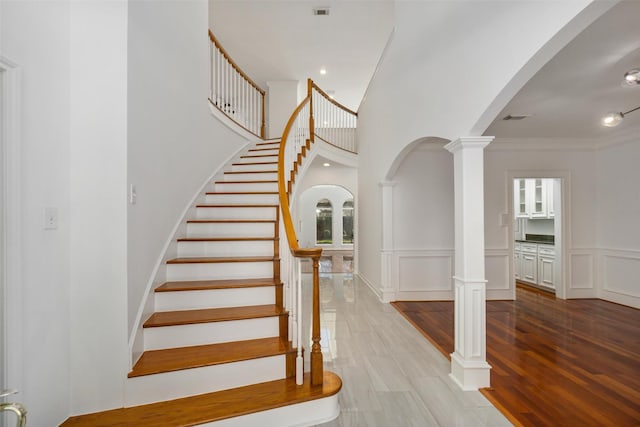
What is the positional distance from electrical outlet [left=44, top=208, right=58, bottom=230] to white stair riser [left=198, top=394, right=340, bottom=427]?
140cm

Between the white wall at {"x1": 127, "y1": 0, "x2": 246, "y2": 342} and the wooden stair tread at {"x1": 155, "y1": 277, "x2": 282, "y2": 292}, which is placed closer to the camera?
the white wall at {"x1": 127, "y1": 0, "x2": 246, "y2": 342}

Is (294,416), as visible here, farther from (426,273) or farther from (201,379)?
(426,273)

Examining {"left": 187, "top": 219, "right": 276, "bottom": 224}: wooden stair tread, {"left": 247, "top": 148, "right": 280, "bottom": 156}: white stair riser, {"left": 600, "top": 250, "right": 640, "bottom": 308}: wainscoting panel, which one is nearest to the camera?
{"left": 187, "top": 219, "right": 276, "bottom": 224}: wooden stair tread

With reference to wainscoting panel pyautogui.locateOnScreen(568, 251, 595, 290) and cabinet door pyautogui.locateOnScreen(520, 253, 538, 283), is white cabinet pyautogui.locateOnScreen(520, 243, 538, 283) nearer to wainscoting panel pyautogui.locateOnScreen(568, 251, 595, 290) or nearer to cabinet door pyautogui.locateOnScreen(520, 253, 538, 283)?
cabinet door pyautogui.locateOnScreen(520, 253, 538, 283)

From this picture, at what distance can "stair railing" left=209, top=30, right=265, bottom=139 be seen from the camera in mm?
4414

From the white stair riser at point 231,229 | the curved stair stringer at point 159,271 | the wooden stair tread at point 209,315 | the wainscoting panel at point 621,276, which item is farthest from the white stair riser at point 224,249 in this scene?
the wainscoting panel at point 621,276

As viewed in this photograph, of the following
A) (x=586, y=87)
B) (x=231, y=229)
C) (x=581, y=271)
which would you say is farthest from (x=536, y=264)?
(x=231, y=229)

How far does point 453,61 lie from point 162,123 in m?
2.57

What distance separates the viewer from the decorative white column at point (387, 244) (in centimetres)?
503

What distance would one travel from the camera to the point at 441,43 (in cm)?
282

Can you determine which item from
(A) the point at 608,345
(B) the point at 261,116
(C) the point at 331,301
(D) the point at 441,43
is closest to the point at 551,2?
(D) the point at 441,43

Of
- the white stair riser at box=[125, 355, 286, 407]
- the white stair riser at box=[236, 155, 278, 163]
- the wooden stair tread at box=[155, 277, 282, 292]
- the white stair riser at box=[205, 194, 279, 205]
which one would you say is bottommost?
the white stair riser at box=[125, 355, 286, 407]

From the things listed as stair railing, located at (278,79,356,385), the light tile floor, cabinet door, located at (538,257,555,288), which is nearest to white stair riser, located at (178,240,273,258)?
stair railing, located at (278,79,356,385)

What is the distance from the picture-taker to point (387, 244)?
5.05m
